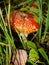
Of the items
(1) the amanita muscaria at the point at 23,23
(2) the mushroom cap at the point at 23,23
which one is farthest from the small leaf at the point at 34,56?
(2) the mushroom cap at the point at 23,23

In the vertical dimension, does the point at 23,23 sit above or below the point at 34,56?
above

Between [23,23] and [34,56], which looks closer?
[34,56]

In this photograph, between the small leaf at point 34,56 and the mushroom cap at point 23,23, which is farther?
the mushroom cap at point 23,23

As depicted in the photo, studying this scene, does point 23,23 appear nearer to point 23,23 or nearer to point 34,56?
point 23,23

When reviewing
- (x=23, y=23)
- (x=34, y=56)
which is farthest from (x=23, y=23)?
(x=34, y=56)

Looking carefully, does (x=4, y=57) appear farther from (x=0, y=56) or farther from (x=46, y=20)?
(x=46, y=20)

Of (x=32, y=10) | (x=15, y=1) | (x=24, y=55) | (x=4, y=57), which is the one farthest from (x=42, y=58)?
(x=15, y=1)

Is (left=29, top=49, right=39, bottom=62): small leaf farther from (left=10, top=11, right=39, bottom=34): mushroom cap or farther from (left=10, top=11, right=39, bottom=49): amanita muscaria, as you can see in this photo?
(left=10, top=11, right=39, bottom=34): mushroom cap

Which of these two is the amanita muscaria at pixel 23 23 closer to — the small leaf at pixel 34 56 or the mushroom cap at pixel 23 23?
the mushroom cap at pixel 23 23

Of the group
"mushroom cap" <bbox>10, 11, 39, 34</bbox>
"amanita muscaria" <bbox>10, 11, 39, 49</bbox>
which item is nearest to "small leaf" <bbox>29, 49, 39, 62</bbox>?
"amanita muscaria" <bbox>10, 11, 39, 49</bbox>
